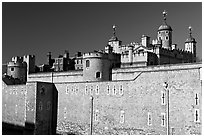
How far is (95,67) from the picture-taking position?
4412 cm

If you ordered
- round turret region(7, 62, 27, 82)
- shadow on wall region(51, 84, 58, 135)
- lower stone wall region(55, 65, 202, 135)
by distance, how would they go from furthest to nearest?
round turret region(7, 62, 27, 82) → shadow on wall region(51, 84, 58, 135) → lower stone wall region(55, 65, 202, 135)

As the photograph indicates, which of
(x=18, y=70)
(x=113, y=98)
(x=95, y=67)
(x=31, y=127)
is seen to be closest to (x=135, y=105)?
(x=113, y=98)

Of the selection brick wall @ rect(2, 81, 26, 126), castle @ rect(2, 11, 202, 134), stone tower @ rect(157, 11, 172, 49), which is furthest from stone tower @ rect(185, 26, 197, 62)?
brick wall @ rect(2, 81, 26, 126)

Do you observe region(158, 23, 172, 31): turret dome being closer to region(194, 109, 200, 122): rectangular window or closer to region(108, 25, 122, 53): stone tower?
region(108, 25, 122, 53): stone tower

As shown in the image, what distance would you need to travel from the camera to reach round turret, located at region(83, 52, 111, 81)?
4416 centimetres

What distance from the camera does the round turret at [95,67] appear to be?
44156 mm

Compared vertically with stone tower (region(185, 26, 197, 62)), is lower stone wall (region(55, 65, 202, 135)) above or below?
below

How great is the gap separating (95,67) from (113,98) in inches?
296

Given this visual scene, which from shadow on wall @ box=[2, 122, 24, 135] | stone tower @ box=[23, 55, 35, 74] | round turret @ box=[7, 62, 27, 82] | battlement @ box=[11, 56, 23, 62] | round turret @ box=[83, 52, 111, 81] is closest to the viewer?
shadow on wall @ box=[2, 122, 24, 135]

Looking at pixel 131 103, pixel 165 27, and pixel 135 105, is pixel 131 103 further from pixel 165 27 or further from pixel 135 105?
pixel 165 27

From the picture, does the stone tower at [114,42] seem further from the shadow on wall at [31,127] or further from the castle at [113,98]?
the shadow on wall at [31,127]

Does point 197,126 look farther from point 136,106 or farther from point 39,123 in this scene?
point 39,123

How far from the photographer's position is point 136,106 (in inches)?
1412

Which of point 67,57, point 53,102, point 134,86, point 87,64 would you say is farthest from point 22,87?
point 67,57
